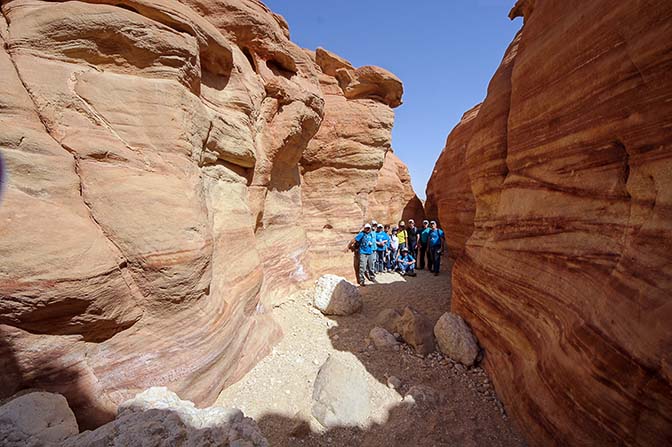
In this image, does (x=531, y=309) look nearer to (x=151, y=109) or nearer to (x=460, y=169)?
(x=151, y=109)

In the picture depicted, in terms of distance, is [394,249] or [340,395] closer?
[340,395]

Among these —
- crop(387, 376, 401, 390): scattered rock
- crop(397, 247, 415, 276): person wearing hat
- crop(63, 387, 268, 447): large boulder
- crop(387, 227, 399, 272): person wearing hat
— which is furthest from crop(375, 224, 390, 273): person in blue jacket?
crop(63, 387, 268, 447): large boulder

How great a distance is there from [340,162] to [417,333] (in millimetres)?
6013

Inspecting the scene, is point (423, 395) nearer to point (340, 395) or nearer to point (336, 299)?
point (340, 395)

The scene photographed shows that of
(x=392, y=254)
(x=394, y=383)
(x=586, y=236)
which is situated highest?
(x=586, y=236)

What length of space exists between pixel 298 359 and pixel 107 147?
146 inches

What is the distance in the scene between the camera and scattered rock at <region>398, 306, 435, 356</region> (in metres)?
4.41

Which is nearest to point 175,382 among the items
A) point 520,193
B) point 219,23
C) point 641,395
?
point 641,395

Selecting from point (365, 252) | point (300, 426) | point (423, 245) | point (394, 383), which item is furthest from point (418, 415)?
point (423, 245)

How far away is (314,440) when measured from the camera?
2.95 m

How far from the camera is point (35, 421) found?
65.5 inches

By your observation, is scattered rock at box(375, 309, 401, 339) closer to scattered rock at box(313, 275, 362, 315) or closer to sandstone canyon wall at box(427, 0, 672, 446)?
scattered rock at box(313, 275, 362, 315)

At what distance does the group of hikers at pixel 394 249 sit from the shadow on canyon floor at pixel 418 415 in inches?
155

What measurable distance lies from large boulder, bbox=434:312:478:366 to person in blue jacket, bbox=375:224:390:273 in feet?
16.3
